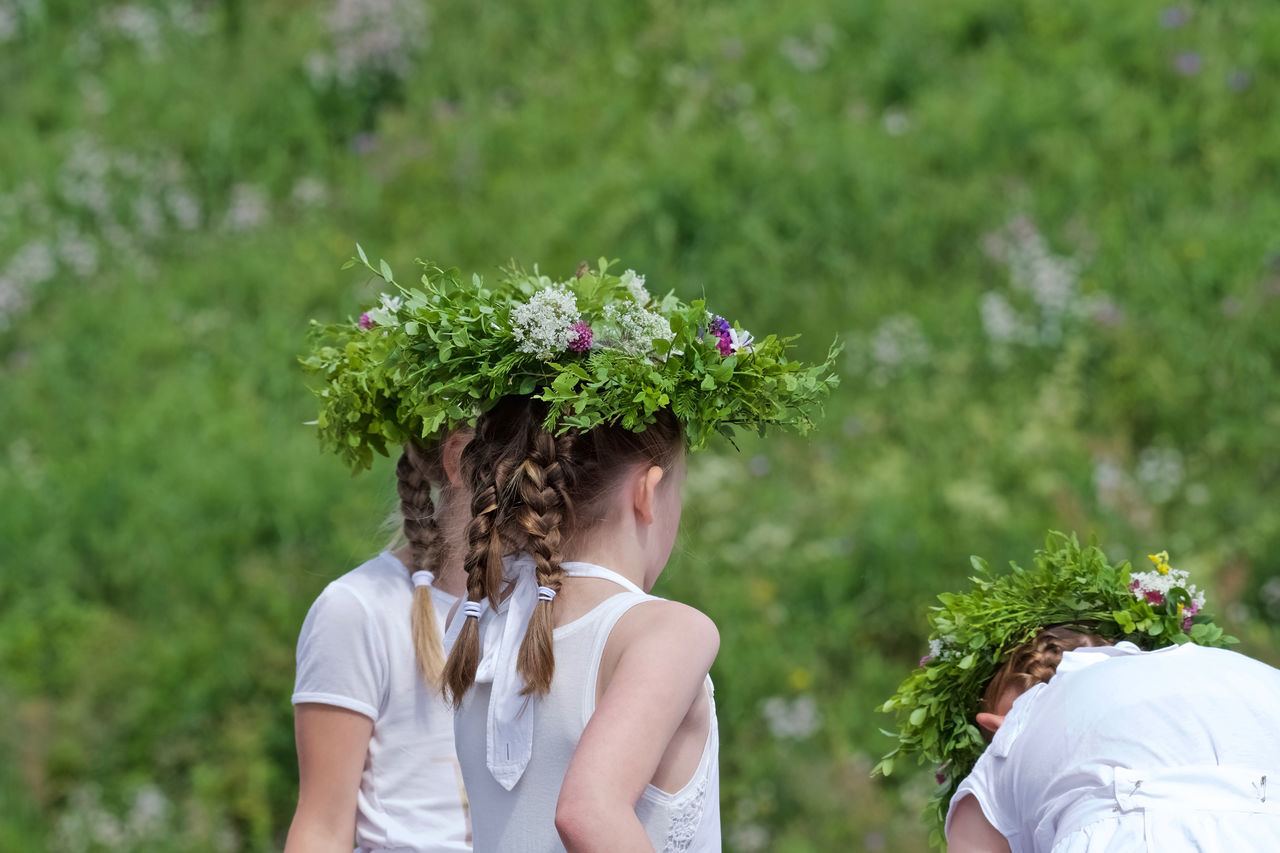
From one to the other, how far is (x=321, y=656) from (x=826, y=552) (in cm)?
355

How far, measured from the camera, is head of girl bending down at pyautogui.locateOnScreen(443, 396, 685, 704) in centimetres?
187

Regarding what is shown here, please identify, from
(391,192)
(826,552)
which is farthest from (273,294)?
(826,552)

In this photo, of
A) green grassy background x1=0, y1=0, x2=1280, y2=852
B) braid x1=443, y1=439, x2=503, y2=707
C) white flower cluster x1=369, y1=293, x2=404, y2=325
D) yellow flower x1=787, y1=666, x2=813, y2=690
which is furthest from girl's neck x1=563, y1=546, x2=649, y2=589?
yellow flower x1=787, y1=666, x2=813, y2=690

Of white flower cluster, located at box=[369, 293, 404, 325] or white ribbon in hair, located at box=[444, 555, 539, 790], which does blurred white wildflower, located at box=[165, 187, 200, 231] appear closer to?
white flower cluster, located at box=[369, 293, 404, 325]

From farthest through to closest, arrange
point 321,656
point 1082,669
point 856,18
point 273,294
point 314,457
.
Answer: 1. point 856,18
2. point 273,294
3. point 314,457
4. point 321,656
5. point 1082,669

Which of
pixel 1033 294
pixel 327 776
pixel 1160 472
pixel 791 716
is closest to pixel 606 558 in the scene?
pixel 327 776

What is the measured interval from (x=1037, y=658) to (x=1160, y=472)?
3933mm

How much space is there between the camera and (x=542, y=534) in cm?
185

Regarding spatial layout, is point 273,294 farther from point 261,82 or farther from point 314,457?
point 261,82

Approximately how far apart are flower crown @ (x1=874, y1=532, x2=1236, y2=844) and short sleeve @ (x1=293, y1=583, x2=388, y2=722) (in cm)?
94

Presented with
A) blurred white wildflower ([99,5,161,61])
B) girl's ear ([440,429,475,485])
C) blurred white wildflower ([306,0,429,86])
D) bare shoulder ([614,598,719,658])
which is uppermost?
blurred white wildflower ([99,5,161,61])

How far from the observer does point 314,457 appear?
6.31m

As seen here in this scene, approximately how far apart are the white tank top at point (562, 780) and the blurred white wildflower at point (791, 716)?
3.25 metres

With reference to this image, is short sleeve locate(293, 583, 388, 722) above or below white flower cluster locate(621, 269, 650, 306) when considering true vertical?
below
